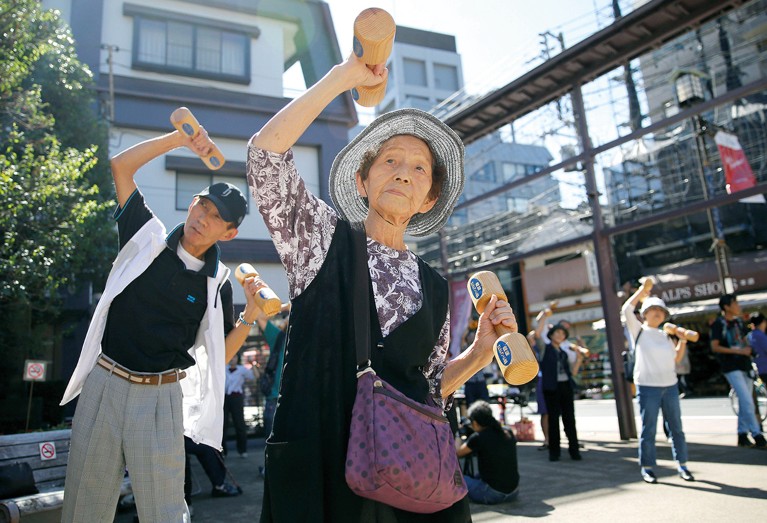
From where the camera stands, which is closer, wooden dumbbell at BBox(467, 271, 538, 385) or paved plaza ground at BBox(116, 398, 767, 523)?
wooden dumbbell at BBox(467, 271, 538, 385)

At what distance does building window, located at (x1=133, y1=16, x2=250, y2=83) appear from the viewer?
15750 mm

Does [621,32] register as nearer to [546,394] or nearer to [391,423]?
[546,394]

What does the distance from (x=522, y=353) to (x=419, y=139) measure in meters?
0.90

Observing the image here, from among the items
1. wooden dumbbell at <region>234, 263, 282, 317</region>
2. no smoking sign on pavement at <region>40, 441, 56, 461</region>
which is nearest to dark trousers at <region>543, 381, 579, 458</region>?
no smoking sign on pavement at <region>40, 441, 56, 461</region>

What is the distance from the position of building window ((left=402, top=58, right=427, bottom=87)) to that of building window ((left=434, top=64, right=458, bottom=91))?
3.99 ft

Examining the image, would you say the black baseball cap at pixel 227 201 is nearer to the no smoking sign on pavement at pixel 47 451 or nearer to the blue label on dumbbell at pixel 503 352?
the blue label on dumbbell at pixel 503 352

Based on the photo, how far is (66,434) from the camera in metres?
4.82

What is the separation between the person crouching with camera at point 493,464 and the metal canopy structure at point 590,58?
5.05m

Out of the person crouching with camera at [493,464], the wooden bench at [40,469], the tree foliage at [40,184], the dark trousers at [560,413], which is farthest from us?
the dark trousers at [560,413]

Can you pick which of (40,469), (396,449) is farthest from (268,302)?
(40,469)

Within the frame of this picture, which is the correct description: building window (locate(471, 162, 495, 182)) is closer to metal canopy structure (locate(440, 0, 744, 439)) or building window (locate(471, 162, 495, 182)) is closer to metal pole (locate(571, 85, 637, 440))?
metal canopy structure (locate(440, 0, 744, 439))

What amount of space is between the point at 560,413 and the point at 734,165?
17.0 feet

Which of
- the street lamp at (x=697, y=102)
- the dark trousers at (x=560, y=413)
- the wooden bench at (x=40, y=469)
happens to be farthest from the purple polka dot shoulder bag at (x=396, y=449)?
the street lamp at (x=697, y=102)

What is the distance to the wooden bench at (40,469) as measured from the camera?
359 cm
